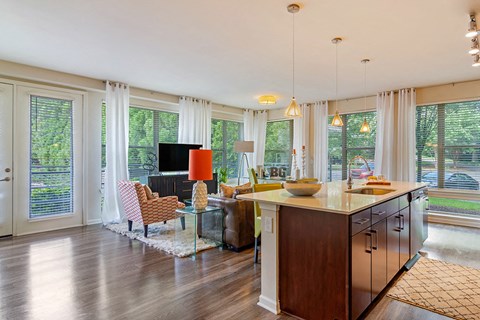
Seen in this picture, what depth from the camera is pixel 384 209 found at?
2535 millimetres

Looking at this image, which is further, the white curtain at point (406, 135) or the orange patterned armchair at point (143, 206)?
the white curtain at point (406, 135)

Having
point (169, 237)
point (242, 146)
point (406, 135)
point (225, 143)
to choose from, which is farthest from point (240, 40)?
point (225, 143)

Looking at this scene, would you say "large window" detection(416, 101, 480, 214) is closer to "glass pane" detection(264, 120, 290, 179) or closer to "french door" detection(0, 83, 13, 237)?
"glass pane" detection(264, 120, 290, 179)

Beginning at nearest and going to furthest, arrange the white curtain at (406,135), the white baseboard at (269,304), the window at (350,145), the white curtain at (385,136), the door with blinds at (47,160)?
the white baseboard at (269,304) → the door with blinds at (47,160) → the white curtain at (406,135) → the white curtain at (385,136) → the window at (350,145)

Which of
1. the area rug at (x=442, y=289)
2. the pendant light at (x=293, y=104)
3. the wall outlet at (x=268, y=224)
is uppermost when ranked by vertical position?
the pendant light at (x=293, y=104)

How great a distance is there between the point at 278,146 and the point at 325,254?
667cm

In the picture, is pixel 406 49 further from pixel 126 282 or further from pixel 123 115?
pixel 123 115

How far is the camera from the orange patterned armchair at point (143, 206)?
14.4ft

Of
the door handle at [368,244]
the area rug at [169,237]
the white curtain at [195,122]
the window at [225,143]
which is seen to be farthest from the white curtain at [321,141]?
the door handle at [368,244]

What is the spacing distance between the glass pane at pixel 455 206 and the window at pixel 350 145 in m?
1.46

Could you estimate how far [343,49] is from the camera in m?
3.79

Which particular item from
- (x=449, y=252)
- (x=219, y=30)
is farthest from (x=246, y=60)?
(x=449, y=252)

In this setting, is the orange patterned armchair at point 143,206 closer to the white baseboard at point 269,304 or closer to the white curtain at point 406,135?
the white baseboard at point 269,304

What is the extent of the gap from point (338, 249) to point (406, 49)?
125 inches
